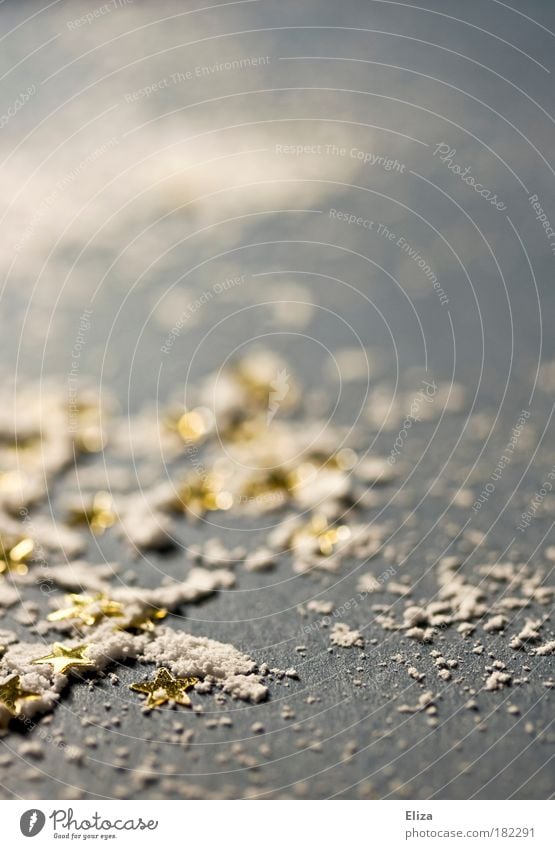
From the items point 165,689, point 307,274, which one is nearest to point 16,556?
point 165,689

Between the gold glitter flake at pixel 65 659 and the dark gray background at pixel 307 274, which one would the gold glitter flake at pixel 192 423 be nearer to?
the dark gray background at pixel 307 274

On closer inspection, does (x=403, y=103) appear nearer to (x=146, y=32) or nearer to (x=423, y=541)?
(x=146, y=32)

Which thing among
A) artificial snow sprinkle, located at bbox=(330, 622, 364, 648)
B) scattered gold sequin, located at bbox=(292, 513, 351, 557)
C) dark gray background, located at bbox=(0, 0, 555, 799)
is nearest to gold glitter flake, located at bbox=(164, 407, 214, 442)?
dark gray background, located at bbox=(0, 0, 555, 799)

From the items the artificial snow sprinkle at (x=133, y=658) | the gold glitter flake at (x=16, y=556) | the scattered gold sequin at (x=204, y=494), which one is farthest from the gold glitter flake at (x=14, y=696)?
the scattered gold sequin at (x=204, y=494)

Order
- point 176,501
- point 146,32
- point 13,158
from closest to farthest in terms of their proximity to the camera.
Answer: point 176,501 < point 13,158 < point 146,32

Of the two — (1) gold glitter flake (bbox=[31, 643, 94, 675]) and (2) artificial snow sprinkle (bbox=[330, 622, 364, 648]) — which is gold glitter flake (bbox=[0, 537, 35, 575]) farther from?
(2) artificial snow sprinkle (bbox=[330, 622, 364, 648])

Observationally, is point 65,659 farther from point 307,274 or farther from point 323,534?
point 307,274
